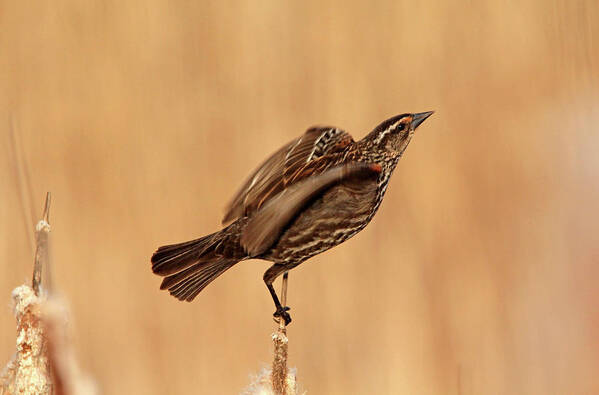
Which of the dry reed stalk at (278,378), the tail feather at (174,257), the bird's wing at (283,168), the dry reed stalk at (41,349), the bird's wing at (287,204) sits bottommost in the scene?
the dry reed stalk at (278,378)

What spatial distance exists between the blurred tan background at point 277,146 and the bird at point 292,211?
1199 millimetres

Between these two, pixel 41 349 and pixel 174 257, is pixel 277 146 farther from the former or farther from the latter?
pixel 41 349

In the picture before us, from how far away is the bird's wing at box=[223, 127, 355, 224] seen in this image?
1.70 meters

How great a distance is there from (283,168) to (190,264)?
30 cm

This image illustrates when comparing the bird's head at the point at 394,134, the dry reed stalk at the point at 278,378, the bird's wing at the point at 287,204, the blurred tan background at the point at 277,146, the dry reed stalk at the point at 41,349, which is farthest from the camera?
the blurred tan background at the point at 277,146

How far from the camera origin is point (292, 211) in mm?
1359

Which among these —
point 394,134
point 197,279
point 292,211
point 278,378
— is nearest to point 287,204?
point 292,211

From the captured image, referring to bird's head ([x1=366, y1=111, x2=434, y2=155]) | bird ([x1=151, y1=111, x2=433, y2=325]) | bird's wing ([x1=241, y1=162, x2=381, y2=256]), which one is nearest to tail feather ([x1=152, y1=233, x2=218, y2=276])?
bird ([x1=151, y1=111, x2=433, y2=325])

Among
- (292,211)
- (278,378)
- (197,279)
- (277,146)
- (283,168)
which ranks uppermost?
(277,146)

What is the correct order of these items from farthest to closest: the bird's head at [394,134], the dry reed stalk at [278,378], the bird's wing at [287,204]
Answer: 1. the bird's head at [394,134]
2. the bird's wing at [287,204]
3. the dry reed stalk at [278,378]

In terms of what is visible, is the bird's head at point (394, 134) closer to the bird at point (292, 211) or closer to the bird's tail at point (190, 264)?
the bird at point (292, 211)

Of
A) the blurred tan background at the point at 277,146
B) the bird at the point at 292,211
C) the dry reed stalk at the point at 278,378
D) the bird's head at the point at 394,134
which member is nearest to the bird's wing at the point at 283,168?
the bird at the point at 292,211

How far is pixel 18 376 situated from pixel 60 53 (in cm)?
311

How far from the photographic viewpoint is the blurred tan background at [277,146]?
11.0ft
